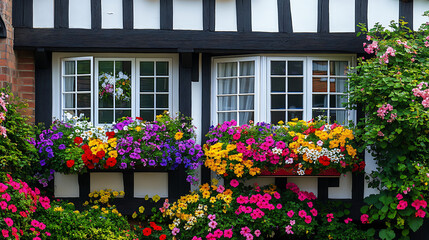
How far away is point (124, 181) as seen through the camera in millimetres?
7180

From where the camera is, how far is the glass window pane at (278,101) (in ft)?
24.0

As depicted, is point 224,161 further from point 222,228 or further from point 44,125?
point 44,125

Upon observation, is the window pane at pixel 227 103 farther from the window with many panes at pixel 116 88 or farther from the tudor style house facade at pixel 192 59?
the window with many panes at pixel 116 88

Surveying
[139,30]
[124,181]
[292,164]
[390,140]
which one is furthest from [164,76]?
[390,140]

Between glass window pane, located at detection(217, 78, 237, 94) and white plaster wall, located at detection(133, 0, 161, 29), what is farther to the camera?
glass window pane, located at detection(217, 78, 237, 94)

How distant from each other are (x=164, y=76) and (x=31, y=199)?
2.48 meters

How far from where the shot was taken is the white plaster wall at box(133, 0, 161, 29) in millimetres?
7086

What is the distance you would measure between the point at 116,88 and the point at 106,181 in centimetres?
130

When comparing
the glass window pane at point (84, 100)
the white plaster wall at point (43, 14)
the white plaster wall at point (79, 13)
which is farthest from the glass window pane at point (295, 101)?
the white plaster wall at point (43, 14)

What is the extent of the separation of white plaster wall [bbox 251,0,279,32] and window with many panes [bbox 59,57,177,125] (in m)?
1.32

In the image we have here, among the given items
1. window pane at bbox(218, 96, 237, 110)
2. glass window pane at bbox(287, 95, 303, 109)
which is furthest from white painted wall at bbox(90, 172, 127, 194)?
glass window pane at bbox(287, 95, 303, 109)

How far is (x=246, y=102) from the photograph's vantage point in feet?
24.1

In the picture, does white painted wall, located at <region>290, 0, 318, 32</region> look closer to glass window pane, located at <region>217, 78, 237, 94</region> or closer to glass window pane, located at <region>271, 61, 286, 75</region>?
glass window pane, located at <region>271, 61, 286, 75</region>

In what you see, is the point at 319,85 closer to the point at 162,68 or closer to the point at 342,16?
the point at 342,16
